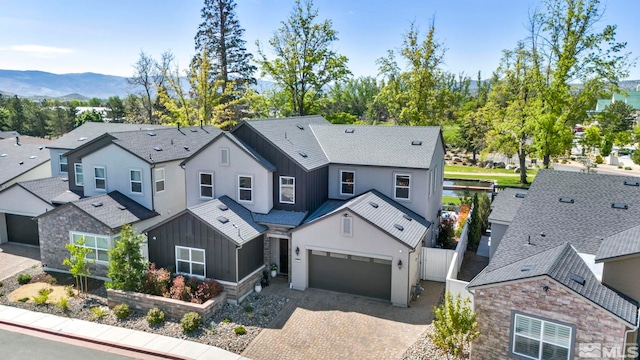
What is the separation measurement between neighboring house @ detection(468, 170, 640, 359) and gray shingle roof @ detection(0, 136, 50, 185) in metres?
32.3

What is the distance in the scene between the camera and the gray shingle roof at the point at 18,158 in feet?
102

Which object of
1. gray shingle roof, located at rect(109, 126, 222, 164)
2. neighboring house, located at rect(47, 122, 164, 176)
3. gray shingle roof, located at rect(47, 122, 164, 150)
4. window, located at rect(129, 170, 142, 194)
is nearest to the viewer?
window, located at rect(129, 170, 142, 194)

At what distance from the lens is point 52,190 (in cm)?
2666

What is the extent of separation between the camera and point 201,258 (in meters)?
19.0

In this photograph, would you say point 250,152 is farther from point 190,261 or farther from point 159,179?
point 159,179

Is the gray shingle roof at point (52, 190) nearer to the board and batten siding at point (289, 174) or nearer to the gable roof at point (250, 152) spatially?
the gable roof at point (250, 152)

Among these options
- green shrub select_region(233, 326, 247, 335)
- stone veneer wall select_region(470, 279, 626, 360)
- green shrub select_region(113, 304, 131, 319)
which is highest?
stone veneer wall select_region(470, 279, 626, 360)

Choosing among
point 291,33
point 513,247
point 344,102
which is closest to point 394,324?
point 513,247

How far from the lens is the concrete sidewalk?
14.8m

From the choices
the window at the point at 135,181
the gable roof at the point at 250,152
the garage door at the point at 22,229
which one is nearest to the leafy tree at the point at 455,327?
the gable roof at the point at 250,152

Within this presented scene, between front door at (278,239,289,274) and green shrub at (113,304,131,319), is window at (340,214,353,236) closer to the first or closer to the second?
front door at (278,239,289,274)

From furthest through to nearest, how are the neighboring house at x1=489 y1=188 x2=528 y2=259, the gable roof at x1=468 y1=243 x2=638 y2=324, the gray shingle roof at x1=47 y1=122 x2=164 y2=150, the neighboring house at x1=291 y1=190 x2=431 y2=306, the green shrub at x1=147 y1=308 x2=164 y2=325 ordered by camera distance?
1. the gray shingle roof at x1=47 y1=122 x2=164 y2=150
2. the neighboring house at x1=489 y1=188 x2=528 y2=259
3. the neighboring house at x1=291 y1=190 x2=431 y2=306
4. the green shrub at x1=147 y1=308 x2=164 y2=325
5. the gable roof at x1=468 y1=243 x2=638 y2=324

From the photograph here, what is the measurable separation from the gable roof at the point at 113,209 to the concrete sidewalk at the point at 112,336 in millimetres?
4933

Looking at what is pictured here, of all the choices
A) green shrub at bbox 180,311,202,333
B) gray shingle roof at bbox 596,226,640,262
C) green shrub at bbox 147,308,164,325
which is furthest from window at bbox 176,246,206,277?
gray shingle roof at bbox 596,226,640,262
